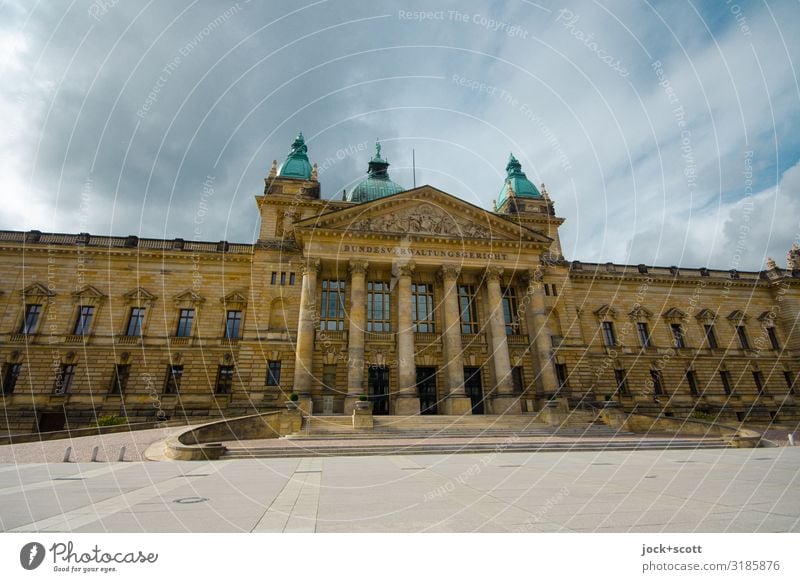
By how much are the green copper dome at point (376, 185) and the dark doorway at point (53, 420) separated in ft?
105

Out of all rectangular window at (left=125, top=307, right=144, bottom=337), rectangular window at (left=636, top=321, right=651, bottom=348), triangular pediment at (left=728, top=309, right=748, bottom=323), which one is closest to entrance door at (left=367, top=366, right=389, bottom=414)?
rectangular window at (left=125, top=307, right=144, bottom=337)

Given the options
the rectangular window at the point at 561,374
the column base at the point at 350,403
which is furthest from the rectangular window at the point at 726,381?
the column base at the point at 350,403

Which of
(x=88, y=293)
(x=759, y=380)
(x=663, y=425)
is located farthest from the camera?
(x=759, y=380)

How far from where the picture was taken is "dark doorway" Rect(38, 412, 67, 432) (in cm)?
2641

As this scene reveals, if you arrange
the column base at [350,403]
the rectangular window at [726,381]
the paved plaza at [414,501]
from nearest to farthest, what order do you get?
the paved plaza at [414,501], the column base at [350,403], the rectangular window at [726,381]

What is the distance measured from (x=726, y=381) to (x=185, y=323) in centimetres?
5166

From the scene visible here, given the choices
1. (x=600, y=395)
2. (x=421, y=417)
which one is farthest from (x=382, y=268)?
(x=600, y=395)

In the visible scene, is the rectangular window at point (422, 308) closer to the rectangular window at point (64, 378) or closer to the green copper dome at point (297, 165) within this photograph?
the green copper dome at point (297, 165)

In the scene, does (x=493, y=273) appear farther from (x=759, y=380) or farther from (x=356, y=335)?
(x=759, y=380)

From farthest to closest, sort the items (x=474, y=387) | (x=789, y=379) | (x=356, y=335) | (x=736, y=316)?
(x=736, y=316)
(x=789, y=379)
(x=474, y=387)
(x=356, y=335)

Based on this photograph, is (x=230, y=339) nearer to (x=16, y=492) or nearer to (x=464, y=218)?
(x=464, y=218)

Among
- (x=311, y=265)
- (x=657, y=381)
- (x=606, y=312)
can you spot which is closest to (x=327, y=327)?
(x=311, y=265)

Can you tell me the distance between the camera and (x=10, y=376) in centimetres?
2750

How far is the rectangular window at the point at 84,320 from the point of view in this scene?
2943cm
